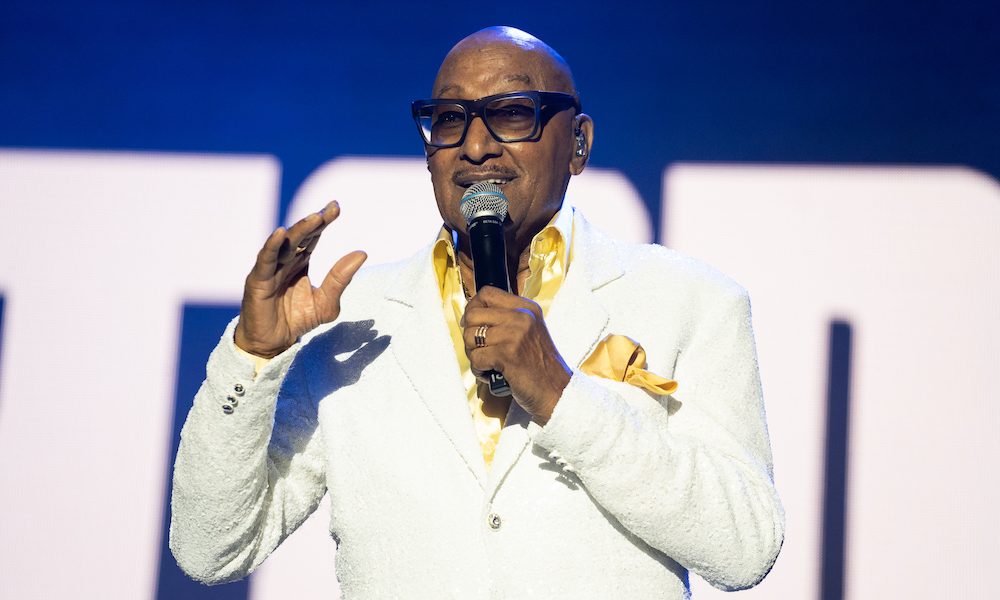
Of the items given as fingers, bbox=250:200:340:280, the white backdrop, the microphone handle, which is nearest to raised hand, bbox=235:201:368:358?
fingers, bbox=250:200:340:280

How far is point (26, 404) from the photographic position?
9.78ft

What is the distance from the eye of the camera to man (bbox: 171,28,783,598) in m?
1.40

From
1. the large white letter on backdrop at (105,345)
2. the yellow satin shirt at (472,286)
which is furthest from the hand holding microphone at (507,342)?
the large white letter on backdrop at (105,345)

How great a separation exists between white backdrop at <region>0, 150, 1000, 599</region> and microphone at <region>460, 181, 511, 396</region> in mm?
1279

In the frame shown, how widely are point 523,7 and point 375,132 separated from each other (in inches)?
19.6

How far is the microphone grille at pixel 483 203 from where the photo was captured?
1.50 m

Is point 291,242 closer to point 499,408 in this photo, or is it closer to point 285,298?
point 285,298

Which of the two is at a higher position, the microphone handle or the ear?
the ear

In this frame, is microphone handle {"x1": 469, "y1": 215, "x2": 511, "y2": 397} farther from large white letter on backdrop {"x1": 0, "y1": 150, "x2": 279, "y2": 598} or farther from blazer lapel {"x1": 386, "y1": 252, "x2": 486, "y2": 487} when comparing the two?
large white letter on backdrop {"x1": 0, "y1": 150, "x2": 279, "y2": 598}

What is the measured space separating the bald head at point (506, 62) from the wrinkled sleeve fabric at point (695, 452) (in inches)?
17.1

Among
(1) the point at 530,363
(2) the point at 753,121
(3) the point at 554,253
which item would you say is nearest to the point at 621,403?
(1) the point at 530,363

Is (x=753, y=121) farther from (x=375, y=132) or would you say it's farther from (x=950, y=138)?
(x=375, y=132)

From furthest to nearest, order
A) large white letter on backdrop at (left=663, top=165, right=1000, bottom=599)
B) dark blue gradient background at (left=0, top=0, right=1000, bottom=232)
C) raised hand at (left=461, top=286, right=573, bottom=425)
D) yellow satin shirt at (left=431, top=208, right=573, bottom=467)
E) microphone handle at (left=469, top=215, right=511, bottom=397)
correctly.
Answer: dark blue gradient background at (left=0, top=0, right=1000, bottom=232)
large white letter on backdrop at (left=663, top=165, right=1000, bottom=599)
yellow satin shirt at (left=431, top=208, right=573, bottom=467)
microphone handle at (left=469, top=215, right=511, bottom=397)
raised hand at (left=461, top=286, right=573, bottom=425)

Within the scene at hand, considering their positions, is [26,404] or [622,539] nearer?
[622,539]
